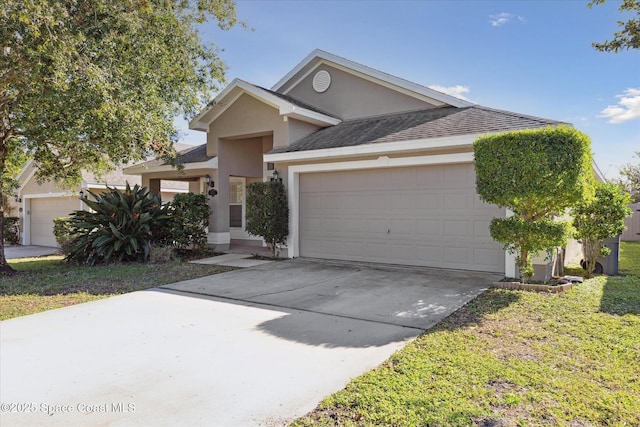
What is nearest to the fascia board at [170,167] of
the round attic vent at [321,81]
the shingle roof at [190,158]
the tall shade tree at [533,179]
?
the shingle roof at [190,158]

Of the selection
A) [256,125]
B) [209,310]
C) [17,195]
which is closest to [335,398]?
[209,310]

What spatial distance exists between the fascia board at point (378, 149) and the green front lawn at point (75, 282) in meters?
3.43

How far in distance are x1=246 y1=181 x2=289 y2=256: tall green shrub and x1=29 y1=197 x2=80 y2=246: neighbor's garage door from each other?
11.6 meters

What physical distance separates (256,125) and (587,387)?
35.6 feet

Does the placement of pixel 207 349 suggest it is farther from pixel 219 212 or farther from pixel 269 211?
pixel 219 212

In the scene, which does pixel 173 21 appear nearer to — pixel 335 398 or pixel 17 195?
pixel 335 398

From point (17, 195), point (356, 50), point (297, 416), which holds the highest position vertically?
point (356, 50)

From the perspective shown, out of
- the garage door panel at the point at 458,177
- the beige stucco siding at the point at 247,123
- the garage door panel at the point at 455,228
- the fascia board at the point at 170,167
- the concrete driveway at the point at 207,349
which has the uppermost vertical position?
the beige stucco siding at the point at 247,123

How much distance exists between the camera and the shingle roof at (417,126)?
29.5ft

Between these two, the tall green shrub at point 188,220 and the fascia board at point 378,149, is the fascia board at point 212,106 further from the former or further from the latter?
the fascia board at point 378,149

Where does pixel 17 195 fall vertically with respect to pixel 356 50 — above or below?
below

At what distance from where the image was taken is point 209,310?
6.30m

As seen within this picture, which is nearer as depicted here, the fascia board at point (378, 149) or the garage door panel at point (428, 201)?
the fascia board at point (378, 149)

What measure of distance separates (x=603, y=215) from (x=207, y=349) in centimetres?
852
